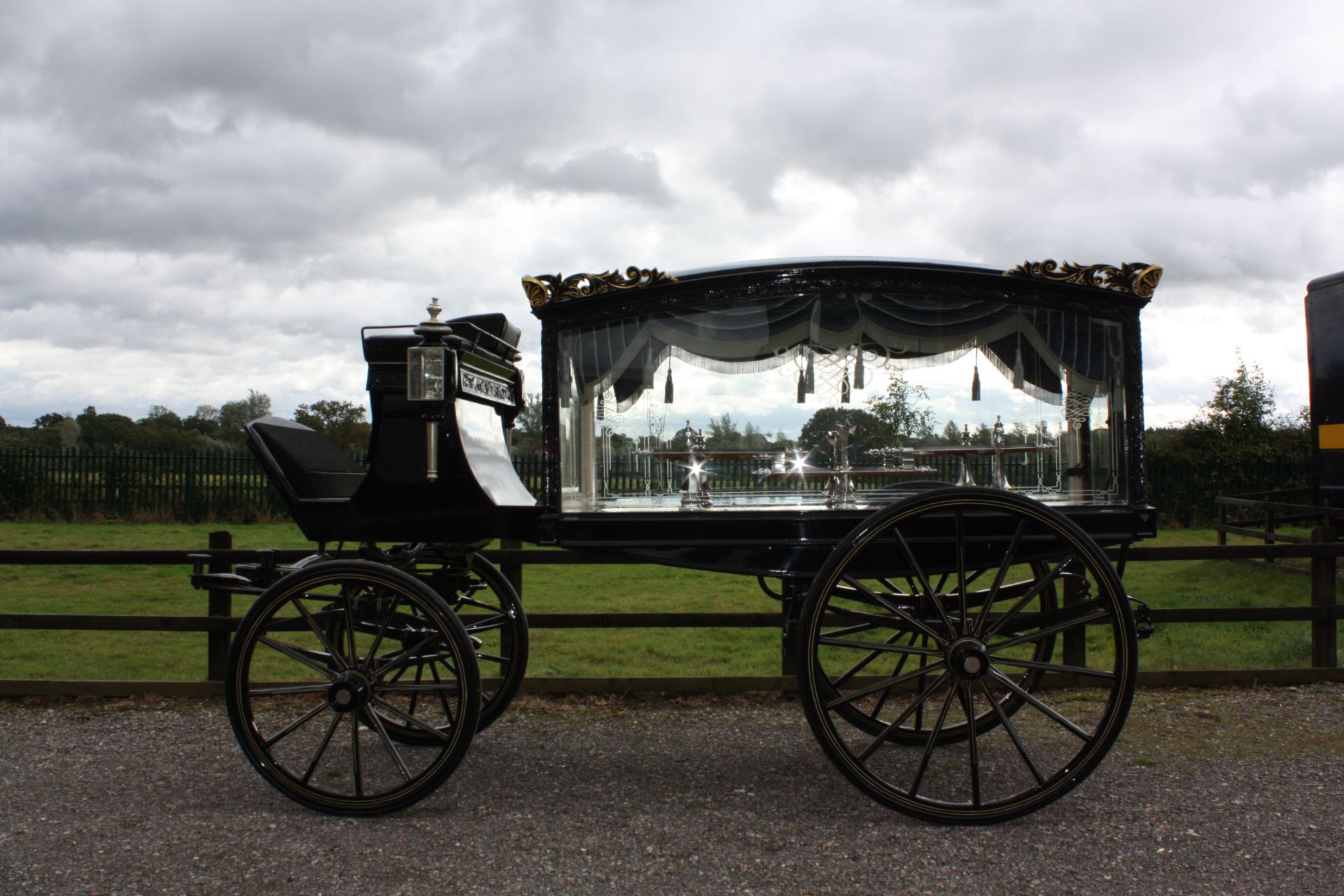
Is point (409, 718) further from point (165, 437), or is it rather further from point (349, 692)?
point (165, 437)

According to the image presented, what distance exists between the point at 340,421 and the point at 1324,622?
17.6 metres

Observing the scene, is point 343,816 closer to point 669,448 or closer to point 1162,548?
point 669,448

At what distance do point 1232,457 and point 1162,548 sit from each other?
12.1m

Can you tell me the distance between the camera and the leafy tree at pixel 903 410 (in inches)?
140

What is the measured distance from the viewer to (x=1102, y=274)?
350 centimetres

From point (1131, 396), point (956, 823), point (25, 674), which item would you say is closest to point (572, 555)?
point (956, 823)

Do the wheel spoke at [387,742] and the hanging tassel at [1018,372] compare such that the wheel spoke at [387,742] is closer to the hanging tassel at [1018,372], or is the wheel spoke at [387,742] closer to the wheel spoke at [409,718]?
the wheel spoke at [409,718]

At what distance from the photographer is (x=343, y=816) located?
3141 millimetres

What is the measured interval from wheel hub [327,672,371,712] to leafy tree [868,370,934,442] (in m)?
2.11

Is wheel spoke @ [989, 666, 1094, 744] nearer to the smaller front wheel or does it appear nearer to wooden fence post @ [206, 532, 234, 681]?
the smaller front wheel

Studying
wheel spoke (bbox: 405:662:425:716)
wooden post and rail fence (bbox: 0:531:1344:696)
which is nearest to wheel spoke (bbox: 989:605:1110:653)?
wooden post and rail fence (bbox: 0:531:1344:696)

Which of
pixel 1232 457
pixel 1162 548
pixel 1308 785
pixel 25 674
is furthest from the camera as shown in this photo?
pixel 1232 457

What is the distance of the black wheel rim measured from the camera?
116 inches

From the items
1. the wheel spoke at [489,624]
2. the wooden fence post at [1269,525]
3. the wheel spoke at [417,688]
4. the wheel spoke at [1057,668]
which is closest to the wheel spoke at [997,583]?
the wheel spoke at [1057,668]
